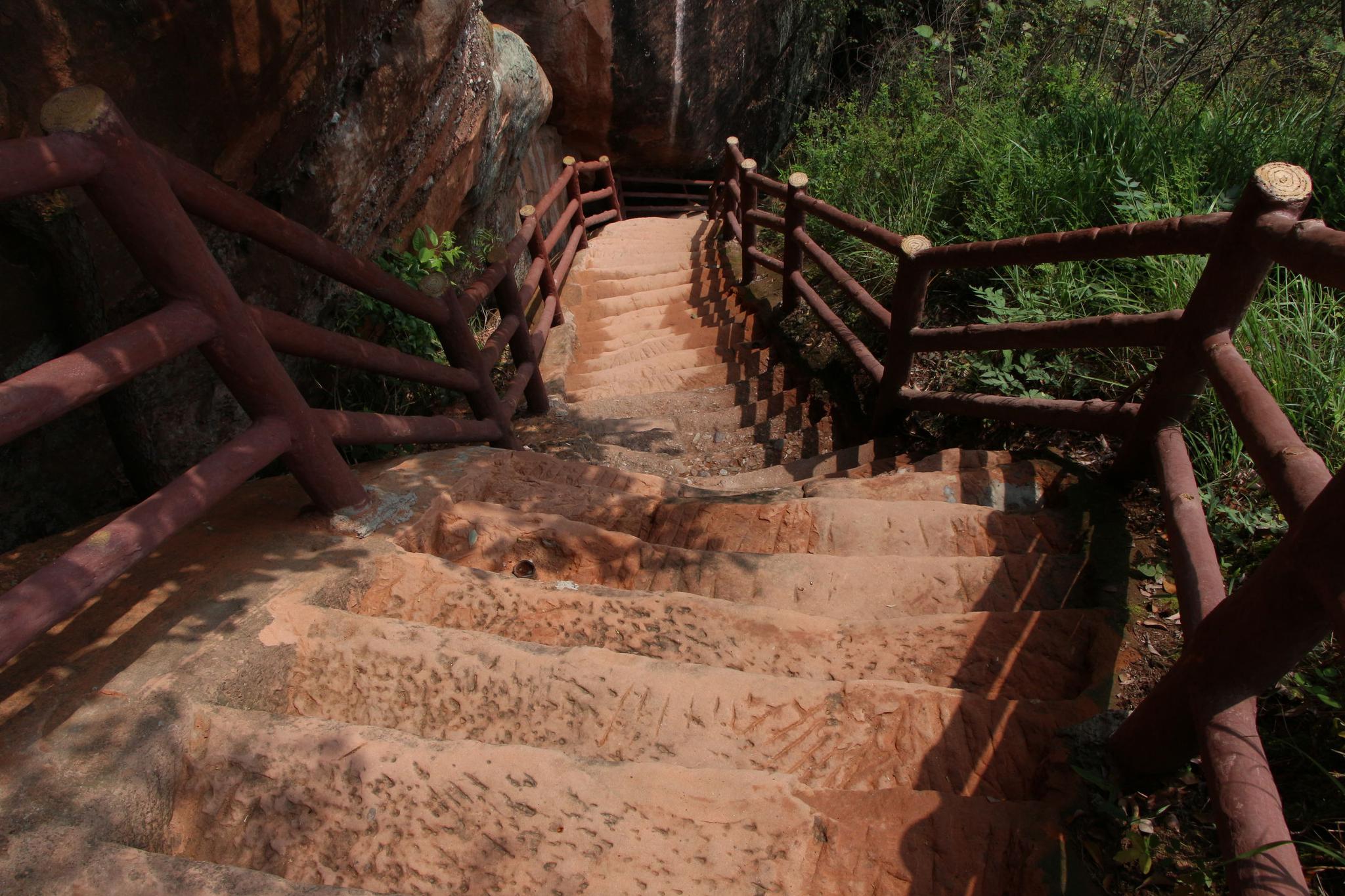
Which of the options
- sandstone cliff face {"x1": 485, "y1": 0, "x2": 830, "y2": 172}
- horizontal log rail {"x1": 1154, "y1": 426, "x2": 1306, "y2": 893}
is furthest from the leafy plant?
sandstone cliff face {"x1": 485, "y1": 0, "x2": 830, "y2": 172}

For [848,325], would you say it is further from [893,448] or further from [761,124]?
[761,124]

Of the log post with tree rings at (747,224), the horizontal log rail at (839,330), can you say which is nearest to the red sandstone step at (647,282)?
the log post with tree rings at (747,224)

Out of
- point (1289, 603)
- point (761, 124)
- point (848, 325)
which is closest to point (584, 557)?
point (1289, 603)

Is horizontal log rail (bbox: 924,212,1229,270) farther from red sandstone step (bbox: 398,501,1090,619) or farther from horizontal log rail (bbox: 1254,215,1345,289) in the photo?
red sandstone step (bbox: 398,501,1090,619)

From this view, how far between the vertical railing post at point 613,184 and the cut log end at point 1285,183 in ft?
24.7

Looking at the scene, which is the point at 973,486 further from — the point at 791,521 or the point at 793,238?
the point at 793,238

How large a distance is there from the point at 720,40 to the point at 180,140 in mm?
8750

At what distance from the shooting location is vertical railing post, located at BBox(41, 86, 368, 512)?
139 centimetres

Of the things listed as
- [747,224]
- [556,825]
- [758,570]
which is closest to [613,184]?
[747,224]

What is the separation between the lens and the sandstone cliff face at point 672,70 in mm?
8414

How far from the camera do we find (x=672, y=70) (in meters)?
9.25

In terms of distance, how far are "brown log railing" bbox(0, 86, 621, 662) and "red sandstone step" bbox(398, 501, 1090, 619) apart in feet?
1.14

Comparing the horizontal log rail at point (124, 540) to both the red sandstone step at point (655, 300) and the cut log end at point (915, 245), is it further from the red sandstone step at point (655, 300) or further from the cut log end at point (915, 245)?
the red sandstone step at point (655, 300)

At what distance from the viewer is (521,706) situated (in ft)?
5.05
